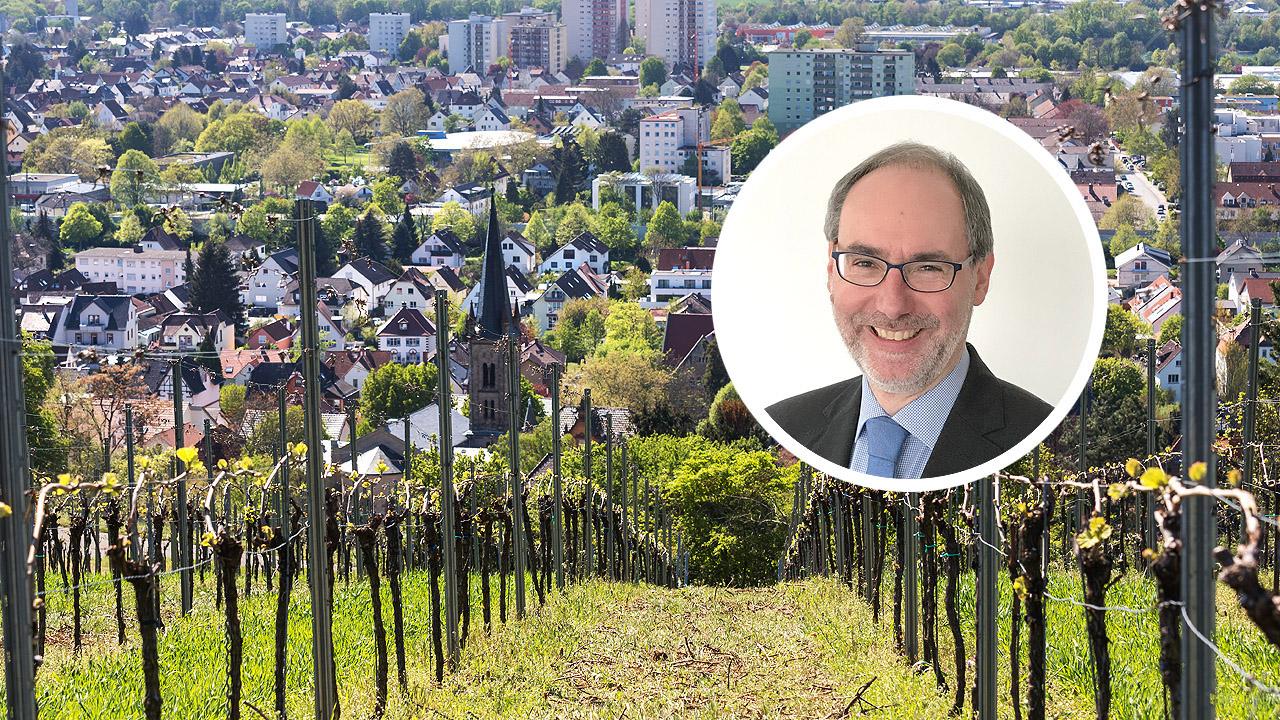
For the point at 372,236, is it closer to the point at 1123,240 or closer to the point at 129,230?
the point at 129,230

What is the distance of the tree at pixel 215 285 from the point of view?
6475cm

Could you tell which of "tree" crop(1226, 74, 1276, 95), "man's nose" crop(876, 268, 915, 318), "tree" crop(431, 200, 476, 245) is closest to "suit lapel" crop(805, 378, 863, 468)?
"man's nose" crop(876, 268, 915, 318)

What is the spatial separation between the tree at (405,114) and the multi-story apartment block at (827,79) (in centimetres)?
2559

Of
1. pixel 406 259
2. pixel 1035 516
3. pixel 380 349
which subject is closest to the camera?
pixel 1035 516

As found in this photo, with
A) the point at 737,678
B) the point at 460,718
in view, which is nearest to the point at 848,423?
the point at 460,718

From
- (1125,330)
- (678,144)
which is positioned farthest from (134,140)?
(1125,330)

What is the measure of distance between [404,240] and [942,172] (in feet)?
271

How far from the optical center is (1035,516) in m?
5.41

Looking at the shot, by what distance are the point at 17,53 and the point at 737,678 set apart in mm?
134125

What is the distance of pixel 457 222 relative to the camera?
3516 inches

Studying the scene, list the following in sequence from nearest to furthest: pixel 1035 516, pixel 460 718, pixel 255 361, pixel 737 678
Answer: pixel 1035 516 → pixel 460 718 → pixel 737 678 → pixel 255 361

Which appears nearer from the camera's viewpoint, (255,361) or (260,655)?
(260,655)

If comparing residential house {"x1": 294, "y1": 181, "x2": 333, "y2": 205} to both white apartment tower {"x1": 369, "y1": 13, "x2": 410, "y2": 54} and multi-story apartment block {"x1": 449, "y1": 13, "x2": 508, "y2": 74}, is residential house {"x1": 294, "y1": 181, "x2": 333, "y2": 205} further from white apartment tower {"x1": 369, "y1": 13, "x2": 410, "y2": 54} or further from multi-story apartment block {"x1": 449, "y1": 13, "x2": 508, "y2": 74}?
white apartment tower {"x1": 369, "y1": 13, "x2": 410, "y2": 54}

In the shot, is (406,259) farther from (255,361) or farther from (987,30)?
(987,30)
